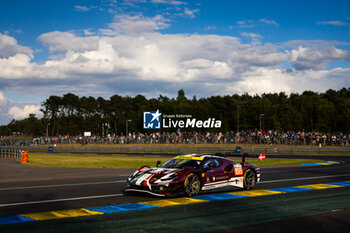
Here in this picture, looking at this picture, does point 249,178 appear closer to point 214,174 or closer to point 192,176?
point 214,174

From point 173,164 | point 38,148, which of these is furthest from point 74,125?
point 173,164

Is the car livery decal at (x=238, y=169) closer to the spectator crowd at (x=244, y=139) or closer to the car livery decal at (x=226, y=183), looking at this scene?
the car livery decal at (x=226, y=183)

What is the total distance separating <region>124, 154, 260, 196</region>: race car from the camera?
10812 millimetres

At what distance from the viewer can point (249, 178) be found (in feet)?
43.9

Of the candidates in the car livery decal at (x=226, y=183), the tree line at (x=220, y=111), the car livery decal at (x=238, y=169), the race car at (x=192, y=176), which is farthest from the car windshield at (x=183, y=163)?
the tree line at (x=220, y=111)

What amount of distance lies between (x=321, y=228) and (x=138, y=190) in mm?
5239

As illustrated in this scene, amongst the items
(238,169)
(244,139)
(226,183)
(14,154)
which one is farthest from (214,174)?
(244,139)

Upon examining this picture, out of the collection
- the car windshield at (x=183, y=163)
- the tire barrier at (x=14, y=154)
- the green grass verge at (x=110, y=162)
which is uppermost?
the car windshield at (x=183, y=163)

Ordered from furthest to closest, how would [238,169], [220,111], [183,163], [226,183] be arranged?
[220,111], [238,169], [226,183], [183,163]

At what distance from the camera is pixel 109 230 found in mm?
7098

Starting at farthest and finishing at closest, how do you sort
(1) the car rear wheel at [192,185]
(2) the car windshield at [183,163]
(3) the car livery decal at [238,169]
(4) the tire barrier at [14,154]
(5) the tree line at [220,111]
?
(5) the tree line at [220,111] → (4) the tire barrier at [14,154] → (3) the car livery decal at [238,169] → (2) the car windshield at [183,163] → (1) the car rear wheel at [192,185]

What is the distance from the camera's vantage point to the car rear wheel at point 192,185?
36.9 ft

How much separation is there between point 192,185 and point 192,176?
0.90 ft

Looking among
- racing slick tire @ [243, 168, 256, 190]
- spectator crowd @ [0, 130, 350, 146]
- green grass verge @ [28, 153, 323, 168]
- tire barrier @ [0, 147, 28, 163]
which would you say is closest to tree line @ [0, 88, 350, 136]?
spectator crowd @ [0, 130, 350, 146]
